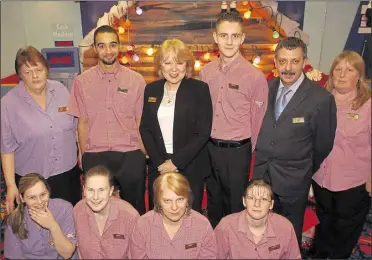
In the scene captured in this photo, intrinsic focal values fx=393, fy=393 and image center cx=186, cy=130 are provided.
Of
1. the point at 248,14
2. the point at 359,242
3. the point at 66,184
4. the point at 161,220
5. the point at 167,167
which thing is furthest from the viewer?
the point at 248,14

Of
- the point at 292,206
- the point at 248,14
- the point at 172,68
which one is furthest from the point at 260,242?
the point at 248,14

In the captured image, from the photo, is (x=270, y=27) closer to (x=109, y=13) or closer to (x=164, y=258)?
(x=109, y=13)

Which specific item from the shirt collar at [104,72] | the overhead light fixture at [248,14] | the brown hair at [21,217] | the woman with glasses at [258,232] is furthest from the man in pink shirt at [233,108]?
the overhead light fixture at [248,14]

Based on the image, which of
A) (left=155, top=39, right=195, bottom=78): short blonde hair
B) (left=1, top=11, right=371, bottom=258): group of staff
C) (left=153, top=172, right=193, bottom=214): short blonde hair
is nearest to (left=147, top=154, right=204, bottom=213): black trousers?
(left=1, top=11, right=371, bottom=258): group of staff

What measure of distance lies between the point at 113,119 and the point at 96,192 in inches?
25.8

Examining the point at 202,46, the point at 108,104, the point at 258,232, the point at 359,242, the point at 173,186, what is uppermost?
the point at 202,46

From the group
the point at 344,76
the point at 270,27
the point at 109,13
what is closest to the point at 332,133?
the point at 344,76

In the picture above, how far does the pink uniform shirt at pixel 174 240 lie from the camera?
8.57ft

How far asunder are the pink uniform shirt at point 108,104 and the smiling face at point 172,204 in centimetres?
73

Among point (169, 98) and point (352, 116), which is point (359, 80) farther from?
point (169, 98)

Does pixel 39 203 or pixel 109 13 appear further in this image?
pixel 109 13

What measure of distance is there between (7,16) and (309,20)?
5304 mm

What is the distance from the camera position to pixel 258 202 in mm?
2598

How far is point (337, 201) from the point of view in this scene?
3.09 metres
